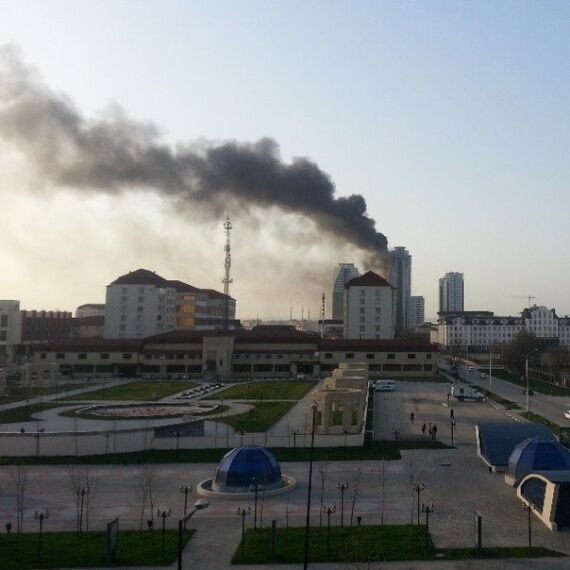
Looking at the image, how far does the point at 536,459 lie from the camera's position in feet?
94.0

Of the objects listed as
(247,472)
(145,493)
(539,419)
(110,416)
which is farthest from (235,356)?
(145,493)

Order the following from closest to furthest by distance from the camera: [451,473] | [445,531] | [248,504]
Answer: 1. [445,531]
2. [248,504]
3. [451,473]

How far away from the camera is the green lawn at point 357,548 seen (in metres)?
19.9

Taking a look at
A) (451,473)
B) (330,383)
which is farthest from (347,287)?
(451,473)

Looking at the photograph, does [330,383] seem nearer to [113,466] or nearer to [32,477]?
[113,466]

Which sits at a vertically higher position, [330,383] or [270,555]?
[330,383]

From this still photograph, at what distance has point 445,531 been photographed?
22.5 meters

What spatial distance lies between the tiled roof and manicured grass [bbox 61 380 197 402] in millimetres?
33539

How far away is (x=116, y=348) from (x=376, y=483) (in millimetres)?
68325

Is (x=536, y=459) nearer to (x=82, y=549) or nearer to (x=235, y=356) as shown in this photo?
(x=82, y=549)

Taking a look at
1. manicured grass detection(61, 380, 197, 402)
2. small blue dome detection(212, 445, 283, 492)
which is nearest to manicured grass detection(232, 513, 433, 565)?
small blue dome detection(212, 445, 283, 492)

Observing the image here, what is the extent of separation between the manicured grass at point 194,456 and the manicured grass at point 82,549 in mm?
11006

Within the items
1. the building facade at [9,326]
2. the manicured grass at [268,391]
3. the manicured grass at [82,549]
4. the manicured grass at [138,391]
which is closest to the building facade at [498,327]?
the manicured grass at [268,391]

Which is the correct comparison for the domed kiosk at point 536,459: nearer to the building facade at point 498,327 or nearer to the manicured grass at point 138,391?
the manicured grass at point 138,391
